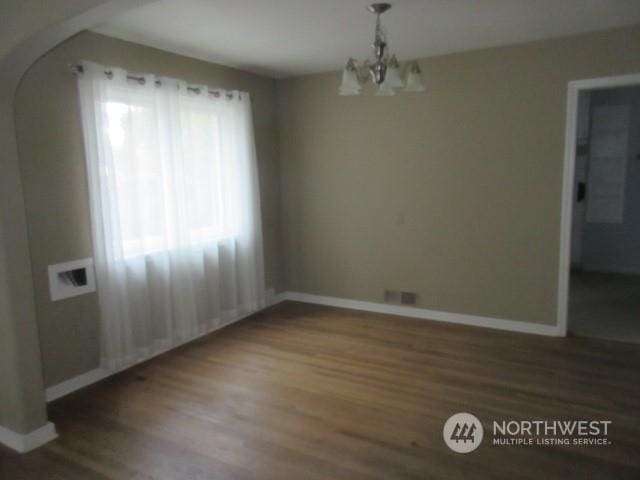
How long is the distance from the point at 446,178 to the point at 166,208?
8.35 ft

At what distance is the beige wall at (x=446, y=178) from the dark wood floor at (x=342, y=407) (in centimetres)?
56

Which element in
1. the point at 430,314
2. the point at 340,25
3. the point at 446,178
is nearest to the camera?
the point at 340,25

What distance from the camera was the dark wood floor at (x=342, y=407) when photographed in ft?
7.42

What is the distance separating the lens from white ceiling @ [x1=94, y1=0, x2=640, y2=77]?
9.14 ft

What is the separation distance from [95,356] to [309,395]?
1609 mm

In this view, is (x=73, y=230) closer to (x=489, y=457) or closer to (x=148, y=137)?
(x=148, y=137)

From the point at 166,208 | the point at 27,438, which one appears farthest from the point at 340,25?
the point at 27,438

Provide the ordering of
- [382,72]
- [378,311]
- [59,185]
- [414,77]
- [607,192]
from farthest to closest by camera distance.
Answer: [607,192] < [378,311] < [59,185] < [414,77] < [382,72]

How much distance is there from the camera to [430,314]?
4.45 meters

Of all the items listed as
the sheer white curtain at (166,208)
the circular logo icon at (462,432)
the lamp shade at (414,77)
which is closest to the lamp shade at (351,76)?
the lamp shade at (414,77)

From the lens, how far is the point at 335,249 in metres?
4.91

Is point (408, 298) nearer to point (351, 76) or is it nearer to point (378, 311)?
point (378, 311)

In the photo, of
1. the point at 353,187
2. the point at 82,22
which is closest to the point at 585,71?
the point at 353,187

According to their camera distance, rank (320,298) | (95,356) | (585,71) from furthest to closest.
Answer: (320,298), (585,71), (95,356)
